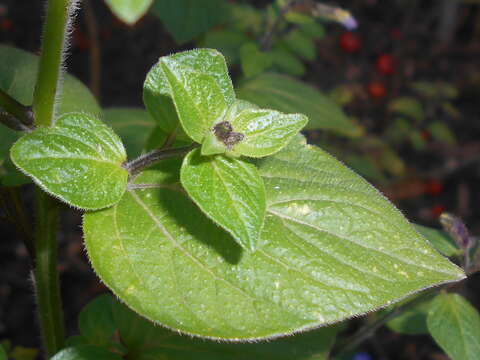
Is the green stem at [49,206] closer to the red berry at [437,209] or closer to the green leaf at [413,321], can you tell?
the green leaf at [413,321]

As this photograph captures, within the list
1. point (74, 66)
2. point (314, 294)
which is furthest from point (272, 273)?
point (74, 66)

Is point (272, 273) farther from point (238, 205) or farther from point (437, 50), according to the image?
point (437, 50)

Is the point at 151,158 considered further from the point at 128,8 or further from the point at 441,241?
the point at 441,241

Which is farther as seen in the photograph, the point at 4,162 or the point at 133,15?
the point at 4,162

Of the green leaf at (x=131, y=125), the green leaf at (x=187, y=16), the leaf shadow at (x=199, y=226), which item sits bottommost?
the green leaf at (x=131, y=125)

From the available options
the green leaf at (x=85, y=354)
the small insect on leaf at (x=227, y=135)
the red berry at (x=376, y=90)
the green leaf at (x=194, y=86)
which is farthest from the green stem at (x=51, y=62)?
the red berry at (x=376, y=90)

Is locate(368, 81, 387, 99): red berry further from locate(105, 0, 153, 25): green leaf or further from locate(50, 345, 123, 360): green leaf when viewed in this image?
locate(105, 0, 153, 25): green leaf
